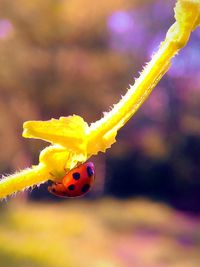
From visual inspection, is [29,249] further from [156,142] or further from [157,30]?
[157,30]

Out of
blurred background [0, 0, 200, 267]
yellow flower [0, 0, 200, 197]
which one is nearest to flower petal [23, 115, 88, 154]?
yellow flower [0, 0, 200, 197]

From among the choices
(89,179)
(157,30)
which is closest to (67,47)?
(157,30)

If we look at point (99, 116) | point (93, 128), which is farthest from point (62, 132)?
point (99, 116)

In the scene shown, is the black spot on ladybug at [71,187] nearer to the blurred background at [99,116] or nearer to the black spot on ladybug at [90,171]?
the black spot on ladybug at [90,171]

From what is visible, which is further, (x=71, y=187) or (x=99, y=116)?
(x=99, y=116)

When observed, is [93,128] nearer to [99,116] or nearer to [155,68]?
[155,68]

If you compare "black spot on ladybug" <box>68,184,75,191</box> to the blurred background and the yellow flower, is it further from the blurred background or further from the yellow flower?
the blurred background
